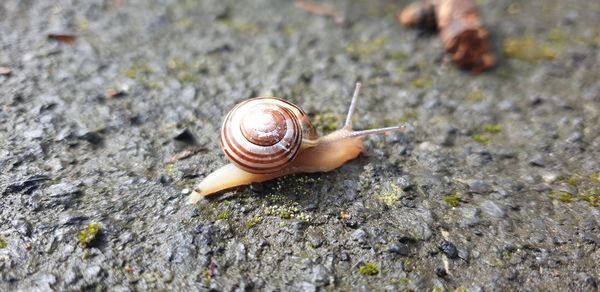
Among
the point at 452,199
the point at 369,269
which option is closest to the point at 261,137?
the point at 369,269

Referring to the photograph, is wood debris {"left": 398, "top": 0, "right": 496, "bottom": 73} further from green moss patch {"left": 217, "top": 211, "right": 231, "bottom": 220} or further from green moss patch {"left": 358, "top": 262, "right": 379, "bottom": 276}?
green moss patch {"left": 217, "top": 211, "right": 231, "bottom": 220}

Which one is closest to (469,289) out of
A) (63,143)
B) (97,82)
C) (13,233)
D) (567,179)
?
(567,179)

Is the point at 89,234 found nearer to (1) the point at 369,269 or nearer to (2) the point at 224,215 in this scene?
(2) the point at 224,215

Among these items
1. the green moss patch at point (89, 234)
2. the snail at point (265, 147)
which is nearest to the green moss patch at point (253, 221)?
the snail at point (265, 147)

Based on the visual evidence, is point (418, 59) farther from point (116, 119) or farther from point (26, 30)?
point (26, 30)

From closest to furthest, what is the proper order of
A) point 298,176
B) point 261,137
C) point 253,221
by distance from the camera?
point 253,221 → point 261,137 → point 298,176

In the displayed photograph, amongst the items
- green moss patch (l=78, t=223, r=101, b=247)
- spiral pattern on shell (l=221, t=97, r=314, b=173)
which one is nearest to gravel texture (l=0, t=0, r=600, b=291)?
green moss patch (l=78, t=223, r=101, b=247)

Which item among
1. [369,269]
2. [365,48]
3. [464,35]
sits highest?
[464,35]
